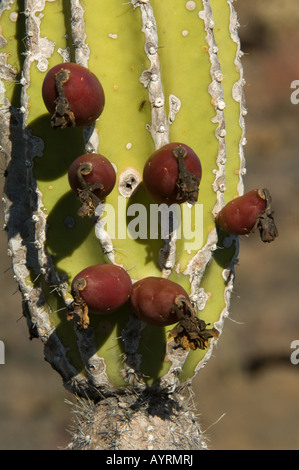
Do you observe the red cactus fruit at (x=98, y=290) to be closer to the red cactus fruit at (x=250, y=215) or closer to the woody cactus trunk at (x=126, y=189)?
the woody cactus trunk at (x=126, y=189)

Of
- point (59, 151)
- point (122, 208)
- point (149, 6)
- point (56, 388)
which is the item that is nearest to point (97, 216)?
point (122, 208)

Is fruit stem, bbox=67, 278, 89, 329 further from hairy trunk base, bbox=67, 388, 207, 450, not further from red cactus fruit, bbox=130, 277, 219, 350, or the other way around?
hairy trunk base, bbox=67, 388, 207, 450

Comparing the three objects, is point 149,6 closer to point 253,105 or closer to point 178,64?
point 178,64

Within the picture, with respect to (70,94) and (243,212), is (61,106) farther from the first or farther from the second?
(243,212)

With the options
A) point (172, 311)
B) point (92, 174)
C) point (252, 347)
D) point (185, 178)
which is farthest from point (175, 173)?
point (252, 347)

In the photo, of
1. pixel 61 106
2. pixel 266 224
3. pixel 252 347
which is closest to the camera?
pixel 61 106

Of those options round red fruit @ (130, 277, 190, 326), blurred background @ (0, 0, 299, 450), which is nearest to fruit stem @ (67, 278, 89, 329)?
round red fruit @ (130, 277, 190, 326)

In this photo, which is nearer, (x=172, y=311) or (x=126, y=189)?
(x=172, y=311)
